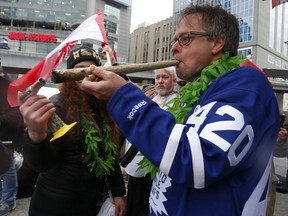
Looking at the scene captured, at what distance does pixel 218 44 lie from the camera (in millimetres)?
1450

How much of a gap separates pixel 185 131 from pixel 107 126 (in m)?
1.41

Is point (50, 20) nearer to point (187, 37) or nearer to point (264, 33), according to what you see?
point (264, 33)

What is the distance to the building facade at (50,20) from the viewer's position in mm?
56906

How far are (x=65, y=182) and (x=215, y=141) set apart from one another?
131cm

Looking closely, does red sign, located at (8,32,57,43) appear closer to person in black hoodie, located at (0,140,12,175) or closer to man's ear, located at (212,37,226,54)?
person in black hoodie, located at (0,140,12,175)

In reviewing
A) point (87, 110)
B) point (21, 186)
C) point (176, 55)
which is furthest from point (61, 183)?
point (21, 186)

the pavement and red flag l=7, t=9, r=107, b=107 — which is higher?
red flag l=7, t=9, r=107, b=107

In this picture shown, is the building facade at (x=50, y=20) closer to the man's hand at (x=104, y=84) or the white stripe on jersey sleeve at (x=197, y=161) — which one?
the man's hand at (x=104, y=84)

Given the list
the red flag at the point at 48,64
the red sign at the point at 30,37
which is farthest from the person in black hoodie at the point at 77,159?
the red sign at the point at 30,37

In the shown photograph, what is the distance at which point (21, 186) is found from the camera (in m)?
4.51

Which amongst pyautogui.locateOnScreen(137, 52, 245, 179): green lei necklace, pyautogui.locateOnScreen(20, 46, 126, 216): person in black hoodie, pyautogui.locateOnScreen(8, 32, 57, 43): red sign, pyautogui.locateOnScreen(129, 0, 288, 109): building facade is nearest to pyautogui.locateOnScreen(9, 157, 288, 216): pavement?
pyautogui.locateOnScreen(20, 46, 126, 216): person in black hoodie

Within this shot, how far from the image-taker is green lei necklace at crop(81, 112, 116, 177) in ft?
6.97

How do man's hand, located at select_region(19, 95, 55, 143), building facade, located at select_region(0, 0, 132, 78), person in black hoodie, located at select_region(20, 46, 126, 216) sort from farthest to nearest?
building facade, located at select_region(0, 0, 132, 78) → person in black hoodie, located at select_region(20, 46, 126, 216) → man's hand, located at select_region(19, 95, 55, 143)

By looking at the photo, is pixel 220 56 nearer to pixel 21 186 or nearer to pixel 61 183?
pixel 61 183
